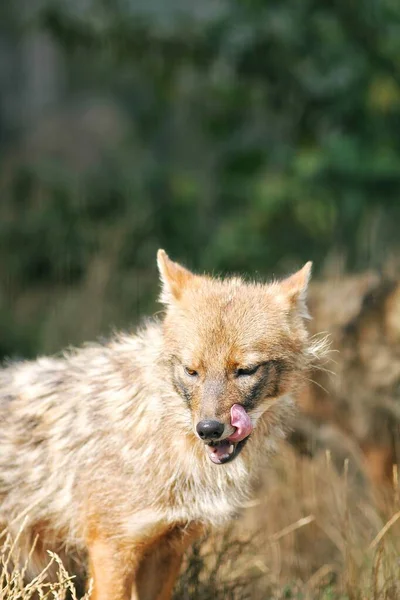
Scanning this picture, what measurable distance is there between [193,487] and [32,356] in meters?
6.40

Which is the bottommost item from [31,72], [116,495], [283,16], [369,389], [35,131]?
[116,495]

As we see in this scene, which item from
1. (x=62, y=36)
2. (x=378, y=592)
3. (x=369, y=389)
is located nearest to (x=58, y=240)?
(x=62, y=36)

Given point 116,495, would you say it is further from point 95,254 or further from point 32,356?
point 95,254

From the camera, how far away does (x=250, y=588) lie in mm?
5938

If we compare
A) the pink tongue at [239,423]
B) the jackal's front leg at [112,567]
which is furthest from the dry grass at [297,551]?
the pink tongue at [239,423]

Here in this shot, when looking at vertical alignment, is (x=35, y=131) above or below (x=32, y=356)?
above

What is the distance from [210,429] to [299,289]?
0.98 m

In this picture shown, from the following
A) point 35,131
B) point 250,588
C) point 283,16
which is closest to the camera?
point 250,588

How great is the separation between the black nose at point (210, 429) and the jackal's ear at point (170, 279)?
0.84 m

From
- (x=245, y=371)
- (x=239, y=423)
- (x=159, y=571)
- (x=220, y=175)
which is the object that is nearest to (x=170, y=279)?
(x=245, y=371)

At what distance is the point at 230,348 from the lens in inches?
181

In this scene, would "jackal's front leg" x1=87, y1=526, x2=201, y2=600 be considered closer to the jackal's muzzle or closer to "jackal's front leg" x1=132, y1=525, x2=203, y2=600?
"jackal's front leg" x1=132, y1=525, x2=203, y2=600

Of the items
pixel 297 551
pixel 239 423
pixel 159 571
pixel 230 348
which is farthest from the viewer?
pixel 297 551

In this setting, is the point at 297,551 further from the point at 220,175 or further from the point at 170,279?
the point at 220,175
